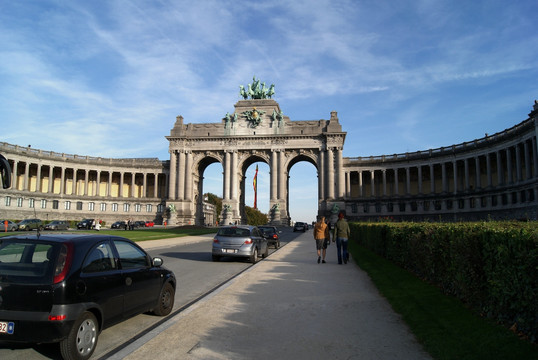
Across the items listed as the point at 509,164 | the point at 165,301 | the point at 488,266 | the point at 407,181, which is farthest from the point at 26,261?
the point at 407,181

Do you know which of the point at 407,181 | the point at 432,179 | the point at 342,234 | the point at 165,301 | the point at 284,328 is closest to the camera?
the point at 284,328

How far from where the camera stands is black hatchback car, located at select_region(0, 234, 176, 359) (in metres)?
5.23

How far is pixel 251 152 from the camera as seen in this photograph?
78062 mm

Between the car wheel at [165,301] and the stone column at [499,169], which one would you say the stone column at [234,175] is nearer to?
the stone column at [499,169]

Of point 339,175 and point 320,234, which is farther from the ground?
point 339,175

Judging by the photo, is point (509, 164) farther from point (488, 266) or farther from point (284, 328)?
point (284, 328)

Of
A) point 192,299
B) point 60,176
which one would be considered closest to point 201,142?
point 60,176

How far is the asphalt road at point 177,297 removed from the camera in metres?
5.91

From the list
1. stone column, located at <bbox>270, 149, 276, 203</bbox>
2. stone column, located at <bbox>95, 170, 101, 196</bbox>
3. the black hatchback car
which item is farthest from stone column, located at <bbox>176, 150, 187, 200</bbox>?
the black hatchback car

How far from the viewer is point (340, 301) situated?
9602 mm

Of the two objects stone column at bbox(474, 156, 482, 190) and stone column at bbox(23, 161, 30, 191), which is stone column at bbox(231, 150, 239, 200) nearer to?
stone column at bbox(23, 161, 30, 191)

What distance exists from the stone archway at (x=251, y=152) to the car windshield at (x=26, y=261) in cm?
6682

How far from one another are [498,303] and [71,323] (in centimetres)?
660

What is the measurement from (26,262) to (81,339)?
1.42 meters
